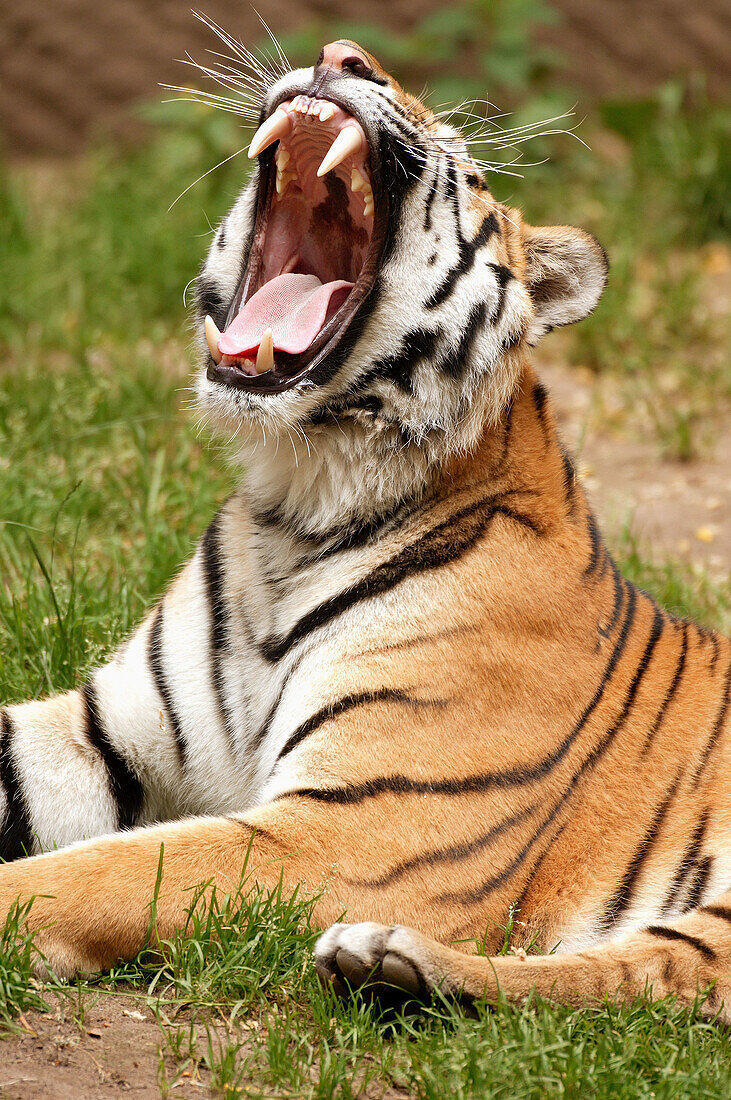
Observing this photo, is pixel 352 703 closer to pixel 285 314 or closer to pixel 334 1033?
pixel 334 1033

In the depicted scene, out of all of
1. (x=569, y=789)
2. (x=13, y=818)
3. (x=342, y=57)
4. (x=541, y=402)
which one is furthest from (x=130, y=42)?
(x=569, y=789)

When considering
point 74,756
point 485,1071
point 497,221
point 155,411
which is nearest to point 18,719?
point 74,756

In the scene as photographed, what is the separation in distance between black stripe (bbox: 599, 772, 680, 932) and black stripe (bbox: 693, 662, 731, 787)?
0.08 meters

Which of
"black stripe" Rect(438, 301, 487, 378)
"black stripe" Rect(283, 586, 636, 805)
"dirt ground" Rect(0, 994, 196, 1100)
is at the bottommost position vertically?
"dirt ground" Rect(0, 994, 196, 1100)

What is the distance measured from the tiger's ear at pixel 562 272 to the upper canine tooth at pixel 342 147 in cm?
50

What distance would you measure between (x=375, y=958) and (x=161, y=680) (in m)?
0.91

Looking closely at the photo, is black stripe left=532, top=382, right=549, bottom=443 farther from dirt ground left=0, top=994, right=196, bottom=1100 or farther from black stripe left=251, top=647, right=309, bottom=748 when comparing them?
dirt ground left=0, top=994, right=196, bottom=1100

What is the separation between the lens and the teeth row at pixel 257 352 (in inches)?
100

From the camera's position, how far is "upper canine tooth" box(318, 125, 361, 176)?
8.14 feet

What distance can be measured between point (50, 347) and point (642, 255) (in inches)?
134

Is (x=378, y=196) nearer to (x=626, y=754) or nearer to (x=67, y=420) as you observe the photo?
(x=626, y=754)

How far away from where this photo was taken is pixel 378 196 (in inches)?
105

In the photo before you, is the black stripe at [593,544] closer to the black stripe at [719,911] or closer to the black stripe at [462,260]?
the black stripe at [462,260]

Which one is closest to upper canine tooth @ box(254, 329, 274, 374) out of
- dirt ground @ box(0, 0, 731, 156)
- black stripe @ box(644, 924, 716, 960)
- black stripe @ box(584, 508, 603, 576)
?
black stripe @ box(584, 508, 603, 576)
